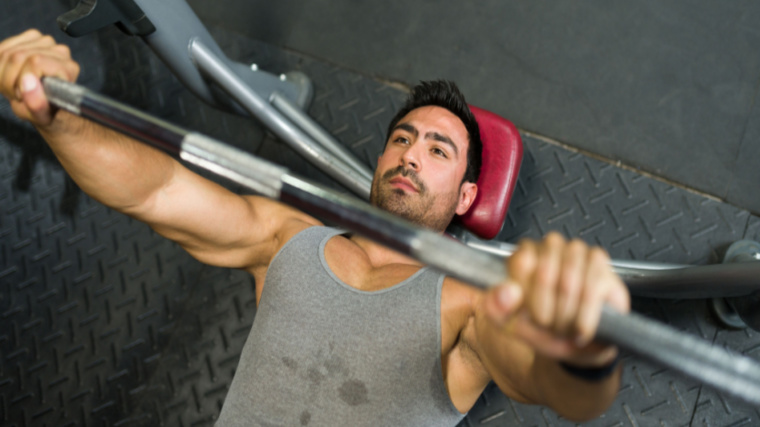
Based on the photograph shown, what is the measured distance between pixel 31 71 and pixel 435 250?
861mm

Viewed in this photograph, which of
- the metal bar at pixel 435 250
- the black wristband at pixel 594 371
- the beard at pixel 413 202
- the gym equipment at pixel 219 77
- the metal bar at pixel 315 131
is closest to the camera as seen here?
the metal bar at pixel 435 250

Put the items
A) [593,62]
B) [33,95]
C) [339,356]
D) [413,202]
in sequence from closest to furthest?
[33,95], [339,356], [413,202], [593,62]

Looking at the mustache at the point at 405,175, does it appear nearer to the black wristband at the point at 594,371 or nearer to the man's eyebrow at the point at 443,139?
the man's eyebrow at the point at 443,139

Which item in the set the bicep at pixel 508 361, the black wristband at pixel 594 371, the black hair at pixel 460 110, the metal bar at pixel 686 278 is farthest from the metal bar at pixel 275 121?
the black wristband at pixel 594 371

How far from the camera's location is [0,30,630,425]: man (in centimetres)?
110

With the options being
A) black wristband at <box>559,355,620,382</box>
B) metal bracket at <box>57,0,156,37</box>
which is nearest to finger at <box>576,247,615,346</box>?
black wristband at <box>559,355,620,382</box>

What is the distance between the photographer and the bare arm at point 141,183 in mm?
1047

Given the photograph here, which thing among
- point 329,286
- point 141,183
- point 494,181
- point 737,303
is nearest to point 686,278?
point 737,303

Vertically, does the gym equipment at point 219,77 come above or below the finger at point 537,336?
below

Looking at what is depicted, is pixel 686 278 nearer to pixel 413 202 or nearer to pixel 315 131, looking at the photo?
pixel 413 202

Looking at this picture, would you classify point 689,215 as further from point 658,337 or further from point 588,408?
point 658,337

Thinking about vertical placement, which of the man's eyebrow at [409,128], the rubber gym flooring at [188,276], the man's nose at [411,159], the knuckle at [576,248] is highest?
the knuckle at [576,248]

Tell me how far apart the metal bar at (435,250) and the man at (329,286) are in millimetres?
251

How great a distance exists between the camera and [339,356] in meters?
1.31
